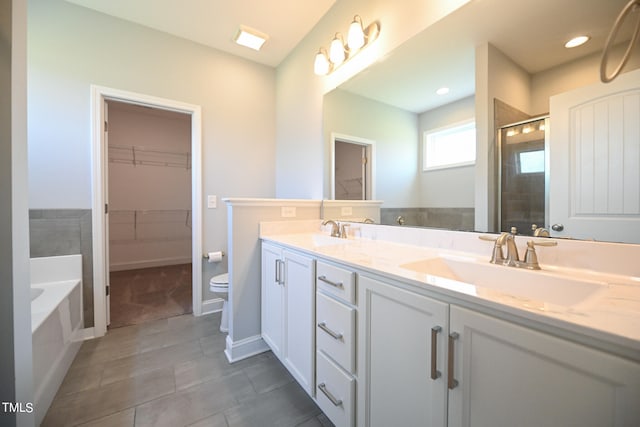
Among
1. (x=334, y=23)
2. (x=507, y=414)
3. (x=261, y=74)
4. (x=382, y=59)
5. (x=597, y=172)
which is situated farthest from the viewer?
(x=261, y=74)

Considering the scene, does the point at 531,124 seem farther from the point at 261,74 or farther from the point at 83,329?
the point at 83,329

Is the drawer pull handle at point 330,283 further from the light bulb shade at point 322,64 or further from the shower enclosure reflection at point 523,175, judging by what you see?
the light bulb shade at point 322,64

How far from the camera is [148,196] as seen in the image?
4.23 meters

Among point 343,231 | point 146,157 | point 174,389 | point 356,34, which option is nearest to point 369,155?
point 343,231

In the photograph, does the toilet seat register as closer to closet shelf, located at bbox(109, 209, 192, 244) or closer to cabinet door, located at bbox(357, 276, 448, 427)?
cabinet door, located at bbox(357, 276, 448, 427)

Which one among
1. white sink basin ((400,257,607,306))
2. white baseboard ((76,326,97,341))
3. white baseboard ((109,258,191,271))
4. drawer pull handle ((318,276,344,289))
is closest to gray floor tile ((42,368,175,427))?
white baseboard ((76,326,97,341))

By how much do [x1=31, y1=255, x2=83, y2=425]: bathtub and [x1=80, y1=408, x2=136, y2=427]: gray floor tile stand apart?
266 millimetres

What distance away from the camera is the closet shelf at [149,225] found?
158 inches

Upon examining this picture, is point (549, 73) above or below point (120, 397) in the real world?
above

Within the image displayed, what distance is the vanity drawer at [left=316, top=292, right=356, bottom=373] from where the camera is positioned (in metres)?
1.01

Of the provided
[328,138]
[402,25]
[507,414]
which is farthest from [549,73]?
[328,138]

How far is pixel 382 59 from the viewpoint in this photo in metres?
1.58

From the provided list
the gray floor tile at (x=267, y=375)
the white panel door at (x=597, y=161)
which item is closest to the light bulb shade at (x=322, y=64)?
the white panel door at (x=597, y=161)

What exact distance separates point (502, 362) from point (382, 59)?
1.68m
